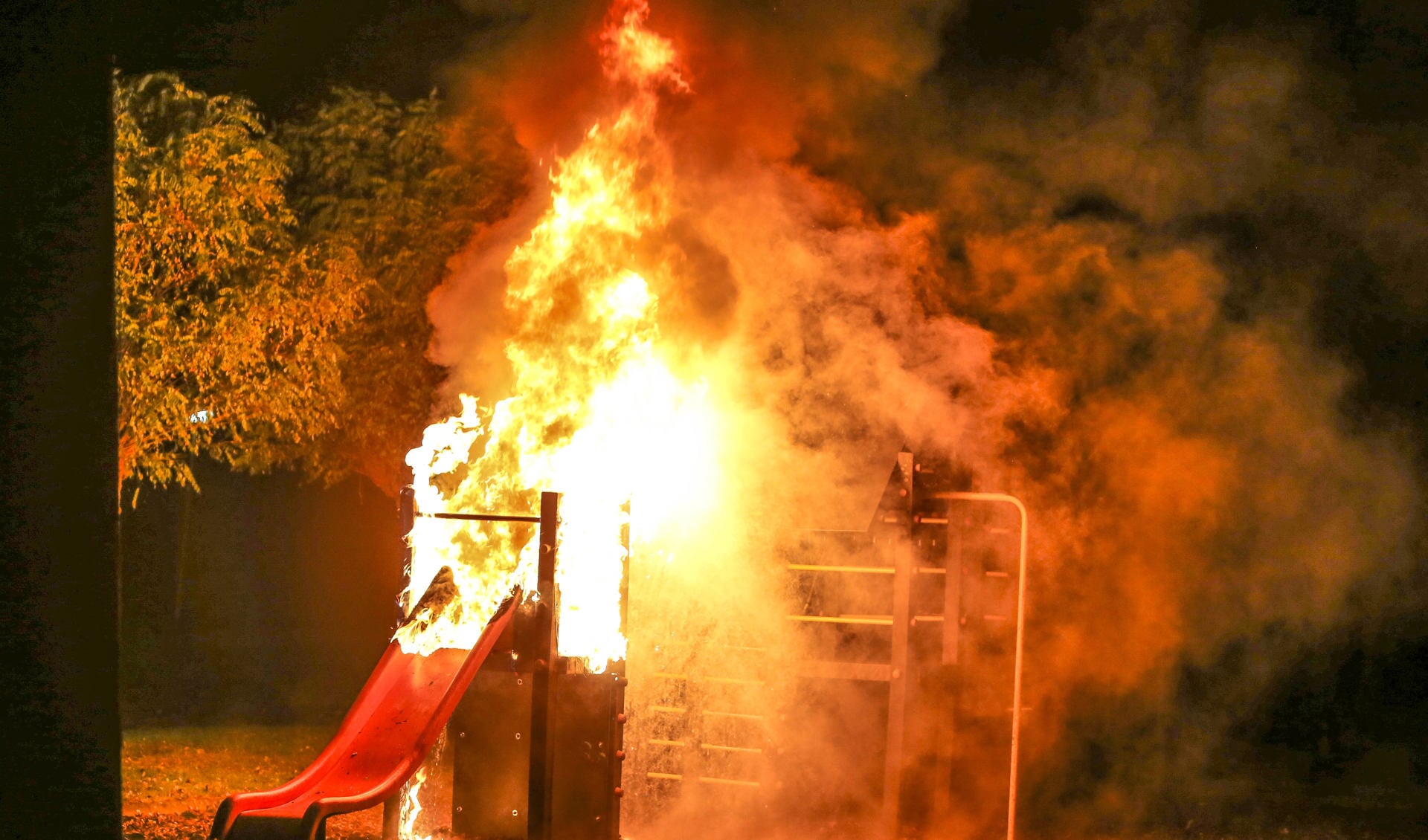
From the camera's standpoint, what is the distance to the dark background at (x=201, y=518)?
3.30m

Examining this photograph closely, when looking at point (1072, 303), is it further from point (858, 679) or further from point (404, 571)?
point (404, 571)

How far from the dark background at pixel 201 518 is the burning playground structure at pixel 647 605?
7.36 feet

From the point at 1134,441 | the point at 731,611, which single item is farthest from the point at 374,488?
the point at 1134,441

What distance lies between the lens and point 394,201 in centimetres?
1217

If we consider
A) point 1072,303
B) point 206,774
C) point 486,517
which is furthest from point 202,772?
point 1072,303

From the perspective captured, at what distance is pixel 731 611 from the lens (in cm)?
959

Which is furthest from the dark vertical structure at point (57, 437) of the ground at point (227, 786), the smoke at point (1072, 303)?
the smoke at point (1072, 303)

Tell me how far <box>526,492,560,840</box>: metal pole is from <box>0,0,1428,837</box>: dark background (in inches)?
112

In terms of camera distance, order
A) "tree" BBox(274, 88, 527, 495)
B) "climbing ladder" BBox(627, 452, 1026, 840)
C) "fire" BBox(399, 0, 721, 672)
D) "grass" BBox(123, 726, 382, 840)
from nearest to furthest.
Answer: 1. "fire" BBox(399, 0, 721, 672)
2. "climbing ladder" BBox(627, 452, 1026, 840)
3. "grass" BBox(123, 726, 382, 840)
4. "tree" BBox(274, 88, 527, 495)

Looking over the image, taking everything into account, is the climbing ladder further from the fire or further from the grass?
the grass

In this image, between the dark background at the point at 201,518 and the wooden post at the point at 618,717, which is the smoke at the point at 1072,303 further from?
the wooden post at the point at 618,717

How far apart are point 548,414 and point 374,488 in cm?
1238

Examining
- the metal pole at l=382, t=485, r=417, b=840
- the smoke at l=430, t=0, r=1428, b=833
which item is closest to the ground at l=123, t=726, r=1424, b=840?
the metal pole at l=382, t=485, r=417, b=840

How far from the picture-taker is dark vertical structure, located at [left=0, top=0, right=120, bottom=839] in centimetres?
328
